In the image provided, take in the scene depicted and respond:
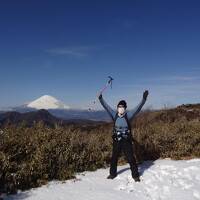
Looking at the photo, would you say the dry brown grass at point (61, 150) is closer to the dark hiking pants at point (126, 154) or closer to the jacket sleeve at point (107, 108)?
the dark hiking pants at point (126, 154)

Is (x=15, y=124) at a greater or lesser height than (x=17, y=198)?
greater

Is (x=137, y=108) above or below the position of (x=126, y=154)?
above

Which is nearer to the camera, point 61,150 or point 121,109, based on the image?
point 121,109

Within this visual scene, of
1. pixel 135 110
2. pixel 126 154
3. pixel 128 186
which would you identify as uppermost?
pixel 135 110

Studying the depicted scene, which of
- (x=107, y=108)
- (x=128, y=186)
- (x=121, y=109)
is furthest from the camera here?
(x=107, y=108)

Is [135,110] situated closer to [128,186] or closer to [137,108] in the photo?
[137,108]

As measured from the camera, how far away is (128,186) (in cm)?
1015

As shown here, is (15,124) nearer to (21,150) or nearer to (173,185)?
(21,150)

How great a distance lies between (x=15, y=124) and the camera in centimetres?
1202

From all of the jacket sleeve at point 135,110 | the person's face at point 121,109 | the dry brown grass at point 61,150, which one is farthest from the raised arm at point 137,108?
the dry brown grass at point 61,150

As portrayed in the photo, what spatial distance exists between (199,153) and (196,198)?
149 inches

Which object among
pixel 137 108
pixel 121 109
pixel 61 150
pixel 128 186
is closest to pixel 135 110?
pixel 137 108

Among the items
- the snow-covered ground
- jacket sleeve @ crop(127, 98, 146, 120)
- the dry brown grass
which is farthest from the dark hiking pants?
the dry brown grass

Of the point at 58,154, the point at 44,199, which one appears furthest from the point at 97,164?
the point at 44,199
